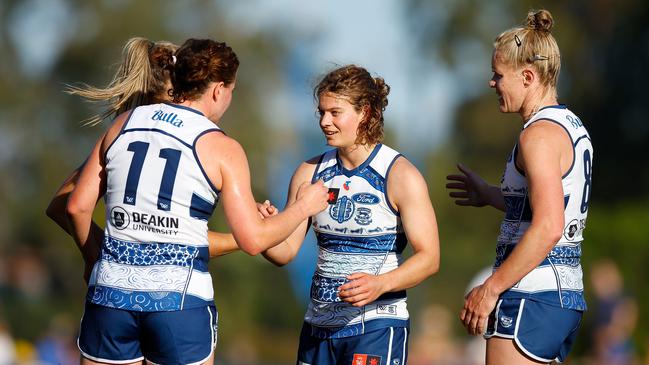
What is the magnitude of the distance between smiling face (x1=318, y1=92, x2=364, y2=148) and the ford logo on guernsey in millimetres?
307

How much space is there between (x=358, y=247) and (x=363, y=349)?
561 millimetres

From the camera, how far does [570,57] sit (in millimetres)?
33344

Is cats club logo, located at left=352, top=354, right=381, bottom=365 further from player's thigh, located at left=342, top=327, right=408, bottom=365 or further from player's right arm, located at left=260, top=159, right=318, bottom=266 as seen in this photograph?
player's right arm, located at left=260, top=159, right=318, bottom=266

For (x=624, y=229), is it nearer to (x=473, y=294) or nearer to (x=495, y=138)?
(x=473, y=294)

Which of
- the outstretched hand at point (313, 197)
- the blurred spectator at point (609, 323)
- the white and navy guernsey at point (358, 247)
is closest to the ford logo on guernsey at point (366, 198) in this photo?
the white and navy guernsey at point (358, 247)

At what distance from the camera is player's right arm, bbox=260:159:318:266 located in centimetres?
596

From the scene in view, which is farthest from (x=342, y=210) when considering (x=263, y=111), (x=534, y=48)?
(x=263, y=111)

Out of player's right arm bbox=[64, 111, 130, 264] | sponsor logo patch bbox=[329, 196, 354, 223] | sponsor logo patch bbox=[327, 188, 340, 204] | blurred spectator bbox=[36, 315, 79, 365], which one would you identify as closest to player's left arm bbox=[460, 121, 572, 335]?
sponsor logo patch bbox=[329, 196, 354, 223]

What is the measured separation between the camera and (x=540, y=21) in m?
5.38

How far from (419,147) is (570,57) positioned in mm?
6131

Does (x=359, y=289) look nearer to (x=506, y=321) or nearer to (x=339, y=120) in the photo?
(x=506, y=321)

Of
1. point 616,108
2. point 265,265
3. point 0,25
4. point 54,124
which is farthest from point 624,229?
point 0,25

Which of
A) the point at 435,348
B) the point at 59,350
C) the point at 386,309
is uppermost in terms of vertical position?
the point at 386,309

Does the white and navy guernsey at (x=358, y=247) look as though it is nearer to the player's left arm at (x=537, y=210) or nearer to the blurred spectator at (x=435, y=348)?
the player's left arm at (x=537, y=210)
